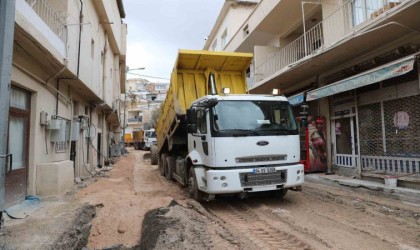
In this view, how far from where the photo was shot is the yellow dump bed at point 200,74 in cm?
905

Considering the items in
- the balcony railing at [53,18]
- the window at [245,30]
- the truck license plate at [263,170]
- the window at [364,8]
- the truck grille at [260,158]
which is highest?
the window at [245,30]

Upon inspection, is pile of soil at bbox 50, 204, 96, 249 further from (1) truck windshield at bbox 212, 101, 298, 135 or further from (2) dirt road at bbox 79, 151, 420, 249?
(1) truck windshield at bbox 212, 101, 298, 135

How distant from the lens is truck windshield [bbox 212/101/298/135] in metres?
6.82

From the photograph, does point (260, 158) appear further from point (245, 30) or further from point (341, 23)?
point (245, 30)

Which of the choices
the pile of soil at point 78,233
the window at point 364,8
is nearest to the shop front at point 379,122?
the window at point 364,8

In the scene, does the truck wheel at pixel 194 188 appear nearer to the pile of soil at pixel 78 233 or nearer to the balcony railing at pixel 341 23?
the pile of soil at pixel 78 233

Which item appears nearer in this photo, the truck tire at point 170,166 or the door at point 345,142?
the door at point 345,142

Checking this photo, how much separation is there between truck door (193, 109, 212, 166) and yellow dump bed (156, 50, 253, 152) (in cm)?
140

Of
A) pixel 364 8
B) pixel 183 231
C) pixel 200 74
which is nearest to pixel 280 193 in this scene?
pixel 183 231

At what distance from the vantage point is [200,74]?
959 cm

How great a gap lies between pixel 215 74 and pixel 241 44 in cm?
1007

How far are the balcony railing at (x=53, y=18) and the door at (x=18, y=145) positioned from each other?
7.47ft

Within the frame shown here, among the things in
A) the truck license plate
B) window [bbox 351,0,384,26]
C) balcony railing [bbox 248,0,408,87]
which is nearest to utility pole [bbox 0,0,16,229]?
the truck license plate

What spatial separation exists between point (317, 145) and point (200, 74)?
5.41 meters
